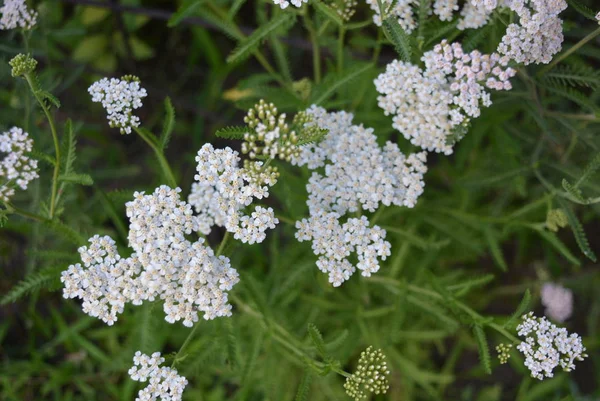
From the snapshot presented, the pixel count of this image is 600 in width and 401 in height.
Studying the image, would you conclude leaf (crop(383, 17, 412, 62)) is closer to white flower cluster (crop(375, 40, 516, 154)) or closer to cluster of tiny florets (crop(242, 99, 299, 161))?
white flower cluster (crop(375, 40, 516, 154))

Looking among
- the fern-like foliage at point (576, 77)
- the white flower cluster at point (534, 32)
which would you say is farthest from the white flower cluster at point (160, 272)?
the fern-like foliage at point (576, 77)

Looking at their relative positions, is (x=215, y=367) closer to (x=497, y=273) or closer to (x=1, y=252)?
(x=1, y=252)

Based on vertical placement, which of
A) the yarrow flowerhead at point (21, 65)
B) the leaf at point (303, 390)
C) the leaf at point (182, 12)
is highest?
the leaf at point (182, 12)

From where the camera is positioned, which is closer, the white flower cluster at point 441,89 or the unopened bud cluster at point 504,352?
the unopened bud cluster at point 504,352

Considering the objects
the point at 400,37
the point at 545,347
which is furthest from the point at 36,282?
the point at 545,347

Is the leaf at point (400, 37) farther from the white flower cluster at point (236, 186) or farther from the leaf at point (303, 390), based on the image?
the leaf at point (303, 390)

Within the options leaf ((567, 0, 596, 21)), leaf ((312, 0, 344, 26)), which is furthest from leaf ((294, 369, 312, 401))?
leaf ((567, 0, 596, 21))

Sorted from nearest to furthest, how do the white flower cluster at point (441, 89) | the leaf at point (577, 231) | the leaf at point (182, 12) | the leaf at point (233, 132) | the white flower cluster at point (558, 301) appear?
the leaf at point (233, 132) < the white flower cluster at point (441, 89) < the leaf at point (577, 231) < the leaf at point (182, 12) < the white flower cluster at point (558, 301)

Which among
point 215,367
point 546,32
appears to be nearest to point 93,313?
point 215,367
